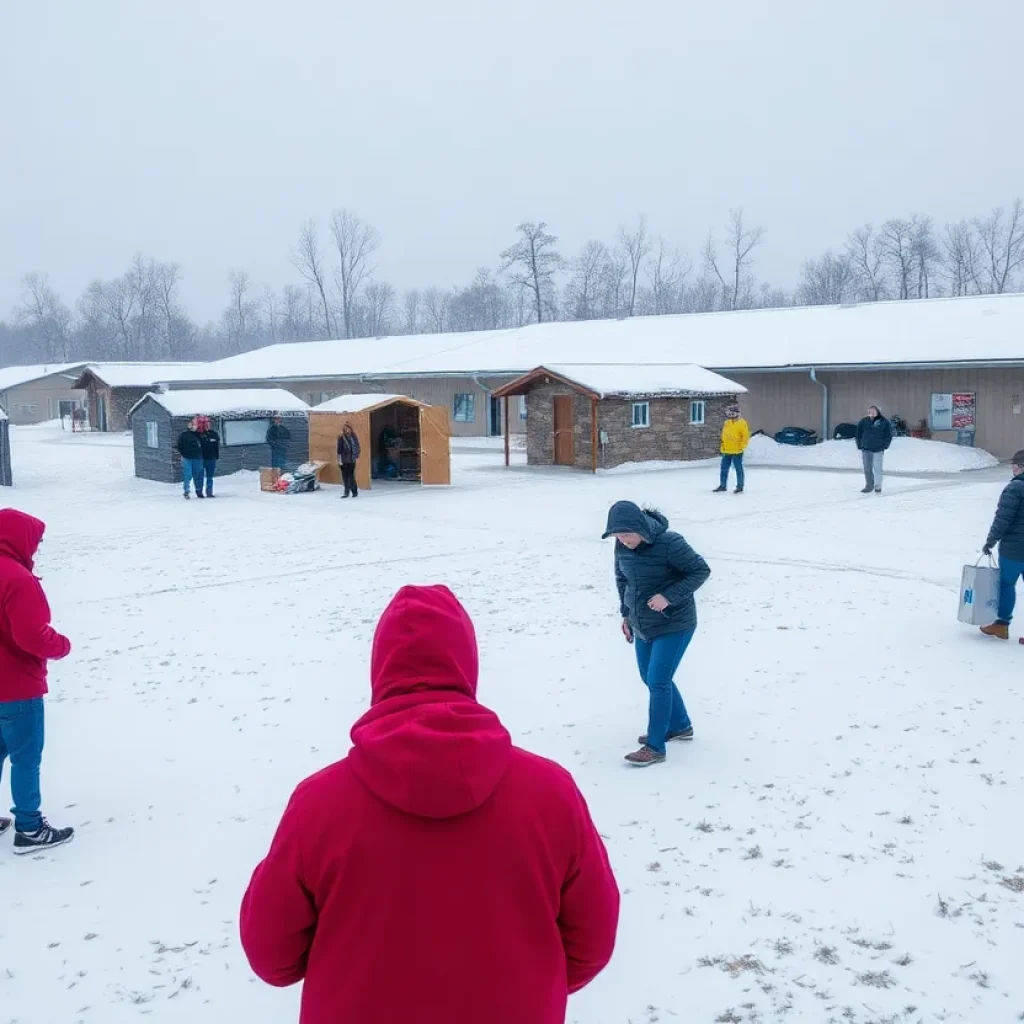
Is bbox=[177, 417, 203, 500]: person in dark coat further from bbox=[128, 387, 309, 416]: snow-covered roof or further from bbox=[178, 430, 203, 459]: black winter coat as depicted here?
bbox=[128, 387, 309, 416]: snow-covered roof

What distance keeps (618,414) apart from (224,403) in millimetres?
9628

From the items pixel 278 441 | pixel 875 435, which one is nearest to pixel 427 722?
pixel 875 435

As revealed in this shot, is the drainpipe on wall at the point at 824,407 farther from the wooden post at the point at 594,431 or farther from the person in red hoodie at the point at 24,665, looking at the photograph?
the person in red hoodie at the point at 24,665

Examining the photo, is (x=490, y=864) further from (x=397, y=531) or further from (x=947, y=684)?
(x=397, y=531)

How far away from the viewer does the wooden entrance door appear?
91.5ft

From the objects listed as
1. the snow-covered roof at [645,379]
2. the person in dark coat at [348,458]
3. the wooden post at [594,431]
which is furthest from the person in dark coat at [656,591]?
the snow-covered roof at [645,379]

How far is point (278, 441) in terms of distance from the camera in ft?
84.8

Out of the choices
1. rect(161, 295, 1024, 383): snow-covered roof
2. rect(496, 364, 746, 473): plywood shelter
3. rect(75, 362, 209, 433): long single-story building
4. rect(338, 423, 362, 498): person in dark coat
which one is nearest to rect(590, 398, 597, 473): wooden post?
rect(496, 364, 746, 473): plywood shelter

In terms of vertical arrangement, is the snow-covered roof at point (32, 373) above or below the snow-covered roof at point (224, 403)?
Result: above

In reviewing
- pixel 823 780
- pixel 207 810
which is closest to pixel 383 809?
pixel 207 810

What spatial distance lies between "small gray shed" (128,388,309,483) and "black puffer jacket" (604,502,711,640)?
20102 mm

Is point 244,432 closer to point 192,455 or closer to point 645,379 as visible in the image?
point 192,455

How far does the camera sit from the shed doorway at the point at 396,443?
2589 cm

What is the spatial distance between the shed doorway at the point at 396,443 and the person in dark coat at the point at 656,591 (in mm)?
19159
